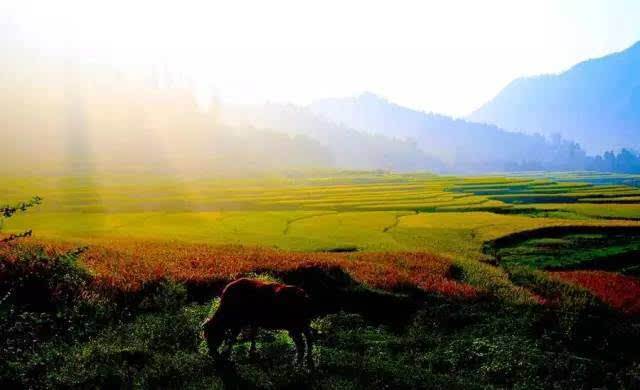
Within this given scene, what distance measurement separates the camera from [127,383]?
12188mm

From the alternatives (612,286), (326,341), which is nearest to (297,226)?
(612,286)

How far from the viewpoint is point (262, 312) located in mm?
12969

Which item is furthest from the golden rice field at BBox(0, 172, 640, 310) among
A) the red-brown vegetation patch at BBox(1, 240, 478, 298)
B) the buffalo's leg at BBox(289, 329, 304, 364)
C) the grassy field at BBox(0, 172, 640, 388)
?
the buffalo's leg at BBox(289, 329, 304, 364)

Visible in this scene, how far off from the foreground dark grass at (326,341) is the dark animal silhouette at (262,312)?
0.76m

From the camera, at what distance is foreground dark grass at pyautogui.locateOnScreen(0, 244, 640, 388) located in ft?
40.7

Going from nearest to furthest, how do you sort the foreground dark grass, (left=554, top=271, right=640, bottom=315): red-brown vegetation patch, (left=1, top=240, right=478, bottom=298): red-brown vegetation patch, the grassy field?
1. the foreground dark grass
2. the grassy field
3. (left=1, top=240, right=478, bottom=298): red-brown vegetation patch
4. (left=554, top=271, right=640, bottom=315): red-brown vegetation patch

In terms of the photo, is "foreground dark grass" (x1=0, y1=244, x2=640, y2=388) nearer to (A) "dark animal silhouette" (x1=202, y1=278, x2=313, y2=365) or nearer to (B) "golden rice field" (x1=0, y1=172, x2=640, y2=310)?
(A) "dark animal silhouette" (x1=202, y1=278, x2=313, y2=365)

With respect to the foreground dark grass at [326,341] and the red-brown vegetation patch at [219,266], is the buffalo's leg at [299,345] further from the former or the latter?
the red-brown vegetation patch at [219,266]

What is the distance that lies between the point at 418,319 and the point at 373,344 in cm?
353

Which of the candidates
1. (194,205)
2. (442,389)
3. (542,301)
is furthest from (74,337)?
(194,205)

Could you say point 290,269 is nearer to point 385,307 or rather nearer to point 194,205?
point 385,307

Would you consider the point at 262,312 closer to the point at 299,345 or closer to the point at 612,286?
the point at 299,345

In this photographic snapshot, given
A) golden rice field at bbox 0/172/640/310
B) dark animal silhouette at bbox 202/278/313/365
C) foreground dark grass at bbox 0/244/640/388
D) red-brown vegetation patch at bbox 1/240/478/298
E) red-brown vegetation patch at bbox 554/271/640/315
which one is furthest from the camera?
golden rice field at bbox 0/172/640/310

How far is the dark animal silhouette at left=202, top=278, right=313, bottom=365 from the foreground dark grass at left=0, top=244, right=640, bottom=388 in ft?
2.50
